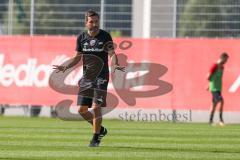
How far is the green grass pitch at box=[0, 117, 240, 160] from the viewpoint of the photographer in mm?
12883

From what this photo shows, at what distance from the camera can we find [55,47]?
2723 cm

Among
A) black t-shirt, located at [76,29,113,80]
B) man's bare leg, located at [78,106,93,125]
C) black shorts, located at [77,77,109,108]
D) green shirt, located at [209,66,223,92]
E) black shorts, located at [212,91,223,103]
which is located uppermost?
black t-shirt, located at [76,29,113,80]

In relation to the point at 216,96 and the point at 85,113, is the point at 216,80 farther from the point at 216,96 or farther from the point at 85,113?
the point at 85,113

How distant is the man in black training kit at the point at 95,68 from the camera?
14.6 meters

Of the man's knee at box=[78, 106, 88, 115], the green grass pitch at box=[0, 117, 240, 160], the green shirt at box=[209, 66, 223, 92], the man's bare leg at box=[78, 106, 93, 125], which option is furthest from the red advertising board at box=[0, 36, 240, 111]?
the man's knee at box=[78, 106, 88, 115]

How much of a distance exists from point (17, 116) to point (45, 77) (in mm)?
1522

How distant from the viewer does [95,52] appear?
14.8 meters

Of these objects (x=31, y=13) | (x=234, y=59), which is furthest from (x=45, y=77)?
(x=234, y=59)

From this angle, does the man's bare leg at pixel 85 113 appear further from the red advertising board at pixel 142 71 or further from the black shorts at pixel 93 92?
the red advertising board at pixel 142 71

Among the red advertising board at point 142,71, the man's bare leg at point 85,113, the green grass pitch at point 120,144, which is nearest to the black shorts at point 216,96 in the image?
the red advertising board at point 142,71

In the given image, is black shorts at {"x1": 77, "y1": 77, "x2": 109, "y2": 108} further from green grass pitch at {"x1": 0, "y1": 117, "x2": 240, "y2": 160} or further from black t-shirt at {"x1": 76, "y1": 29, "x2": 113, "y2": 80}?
green grass pitch at {"x1": 0, "y1": 117, "x2": 240, "y2": 160}

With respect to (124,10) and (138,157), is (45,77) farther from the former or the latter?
(138,157)

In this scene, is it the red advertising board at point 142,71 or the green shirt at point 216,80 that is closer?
the green shirt at point 216,80

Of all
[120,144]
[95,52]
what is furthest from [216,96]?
[95,52]
